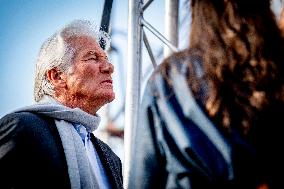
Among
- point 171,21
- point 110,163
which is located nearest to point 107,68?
point 171,21

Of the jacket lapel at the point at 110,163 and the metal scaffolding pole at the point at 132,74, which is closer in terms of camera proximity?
the jacket lapel at the point at 110,163

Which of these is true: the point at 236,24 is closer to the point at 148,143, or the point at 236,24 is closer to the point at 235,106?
the point at 235,106

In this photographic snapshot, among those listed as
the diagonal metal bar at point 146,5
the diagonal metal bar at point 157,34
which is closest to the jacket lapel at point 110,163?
the diagonal metal bar at point 157,34

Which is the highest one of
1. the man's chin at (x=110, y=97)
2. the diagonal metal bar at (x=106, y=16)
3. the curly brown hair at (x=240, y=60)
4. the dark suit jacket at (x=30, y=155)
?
the diagonal metal bar at (x=106, y=16)

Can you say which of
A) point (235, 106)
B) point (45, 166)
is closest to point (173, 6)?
point (45, 166)

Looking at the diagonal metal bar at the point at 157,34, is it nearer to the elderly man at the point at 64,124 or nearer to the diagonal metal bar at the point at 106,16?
the elderly man at the point at 64,124

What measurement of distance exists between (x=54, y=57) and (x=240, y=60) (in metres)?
1.68

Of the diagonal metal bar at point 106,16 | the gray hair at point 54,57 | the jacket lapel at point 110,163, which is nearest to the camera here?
the jacket lapel at point 110,163

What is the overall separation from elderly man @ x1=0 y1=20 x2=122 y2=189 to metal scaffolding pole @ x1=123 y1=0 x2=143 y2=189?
4.0 inches

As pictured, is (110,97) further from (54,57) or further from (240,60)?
(240,60)

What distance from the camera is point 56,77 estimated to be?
7.08 ft

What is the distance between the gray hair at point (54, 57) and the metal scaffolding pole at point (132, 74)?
0.30 meters

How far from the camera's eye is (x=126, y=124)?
6.84 feet

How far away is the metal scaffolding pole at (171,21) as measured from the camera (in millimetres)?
2307
